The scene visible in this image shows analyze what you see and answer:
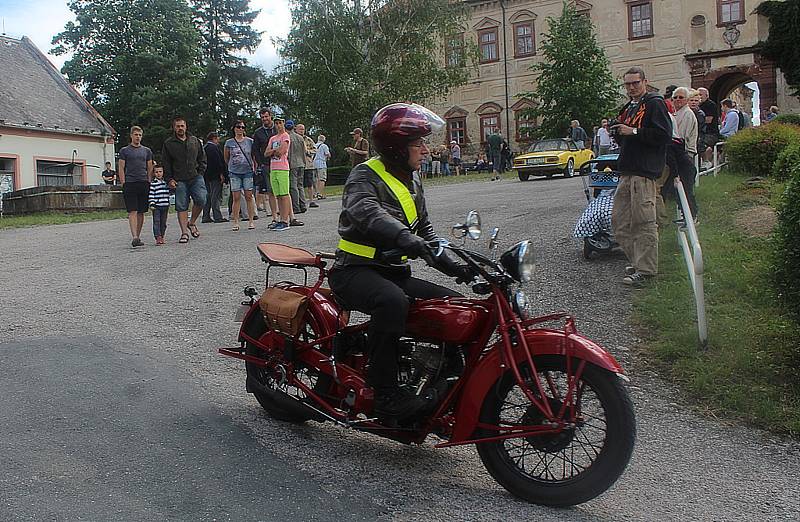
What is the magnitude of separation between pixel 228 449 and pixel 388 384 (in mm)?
1083

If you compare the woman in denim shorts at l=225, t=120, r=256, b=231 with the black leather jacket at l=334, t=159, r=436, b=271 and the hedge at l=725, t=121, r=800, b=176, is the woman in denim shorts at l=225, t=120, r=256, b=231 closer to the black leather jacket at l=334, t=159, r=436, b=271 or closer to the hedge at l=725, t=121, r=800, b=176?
the hedge at l=725, t=121, r=800, b=176

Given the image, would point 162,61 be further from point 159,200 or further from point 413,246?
point 413,246

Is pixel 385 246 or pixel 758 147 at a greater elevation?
pixel 758 147

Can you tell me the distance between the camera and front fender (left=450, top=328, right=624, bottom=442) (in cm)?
389

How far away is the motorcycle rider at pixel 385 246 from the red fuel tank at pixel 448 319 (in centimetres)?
10

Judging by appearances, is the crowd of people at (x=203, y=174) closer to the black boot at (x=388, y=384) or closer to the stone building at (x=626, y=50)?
the black boot at (x=388, y=384)

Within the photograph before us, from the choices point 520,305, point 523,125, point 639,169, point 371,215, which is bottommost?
point 520,305

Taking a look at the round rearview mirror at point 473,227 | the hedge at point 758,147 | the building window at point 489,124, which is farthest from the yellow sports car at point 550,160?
the round rearview mirror at point 473,227

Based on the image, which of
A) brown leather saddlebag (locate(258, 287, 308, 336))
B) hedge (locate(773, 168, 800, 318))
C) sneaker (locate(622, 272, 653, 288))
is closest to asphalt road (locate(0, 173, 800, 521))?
sneaker (locate(622, 272, 653, 288))

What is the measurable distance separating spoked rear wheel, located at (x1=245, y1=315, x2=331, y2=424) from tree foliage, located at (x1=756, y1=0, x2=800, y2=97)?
37.0 meters

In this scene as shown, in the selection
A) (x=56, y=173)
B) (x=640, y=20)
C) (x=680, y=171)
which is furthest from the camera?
(x=640, y=20)

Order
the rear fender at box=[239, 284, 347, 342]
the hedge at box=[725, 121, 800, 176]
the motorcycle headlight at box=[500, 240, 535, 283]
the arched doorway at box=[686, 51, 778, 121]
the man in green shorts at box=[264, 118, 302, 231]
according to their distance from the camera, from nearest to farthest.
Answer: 1. the motorcycle headlight at box=[500, 240, 535, 283]
2. the rear fender at box=[239, 284, 347, 342]
3. the man in green shorts at box=[264, 118, 302, 231]
4. the hedge at box=[725, 121, 800, 176]
5. the arched doorway at box=[686, 51, 778, 121]

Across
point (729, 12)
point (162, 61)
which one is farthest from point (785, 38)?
point (162, 61)

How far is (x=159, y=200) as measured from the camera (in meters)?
13.5
